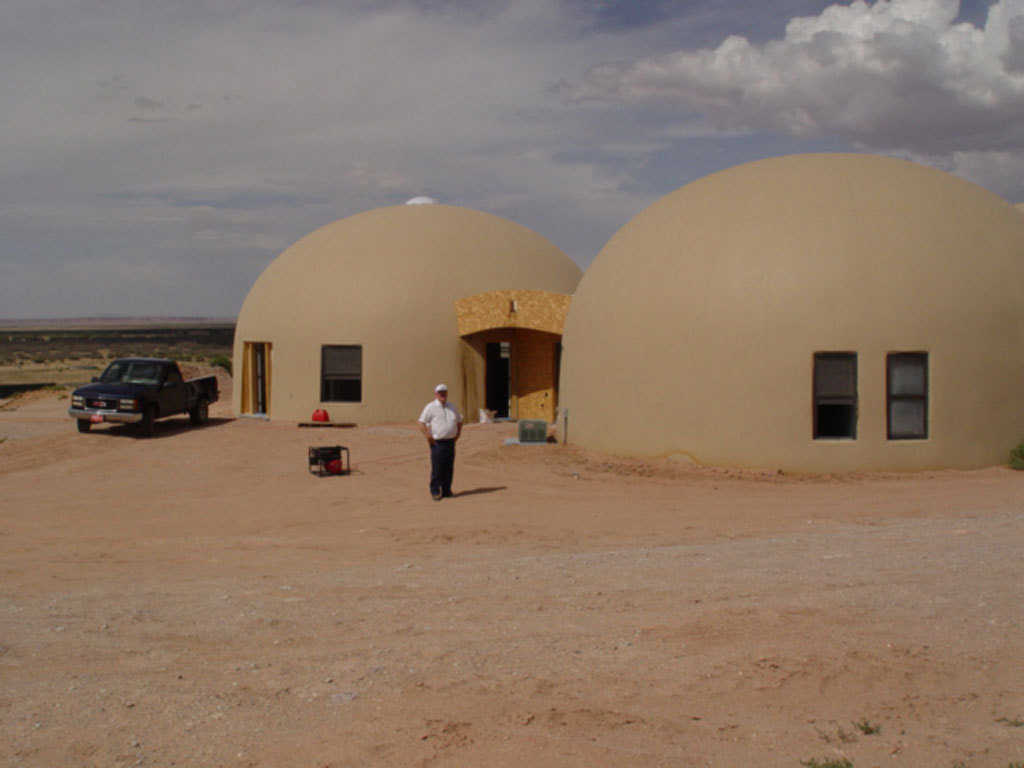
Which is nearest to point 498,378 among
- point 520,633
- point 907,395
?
point 907,395

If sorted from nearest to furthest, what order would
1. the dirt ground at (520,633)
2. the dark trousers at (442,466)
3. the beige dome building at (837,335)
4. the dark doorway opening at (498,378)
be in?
the dirt ground at (520,633) < the dark trousers at (442,466) < the beige dome building at (837,335) < the dark doorway opening at (498,378)

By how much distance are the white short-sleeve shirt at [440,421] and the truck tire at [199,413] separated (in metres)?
11.8

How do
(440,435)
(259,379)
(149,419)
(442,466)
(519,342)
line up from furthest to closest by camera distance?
(259,379)
(519,342)
(149,419)
(442,466)
(440,435)

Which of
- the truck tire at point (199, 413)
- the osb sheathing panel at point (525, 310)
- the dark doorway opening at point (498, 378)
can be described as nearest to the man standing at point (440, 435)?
the osb sheathing panel at point (525, 310)

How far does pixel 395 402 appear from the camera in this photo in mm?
21891

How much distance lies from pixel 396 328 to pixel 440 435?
10.1m

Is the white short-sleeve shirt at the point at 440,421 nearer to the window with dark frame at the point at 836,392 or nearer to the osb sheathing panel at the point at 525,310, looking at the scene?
the window with dark frame at the point at 836,392

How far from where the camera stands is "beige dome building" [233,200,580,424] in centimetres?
2191

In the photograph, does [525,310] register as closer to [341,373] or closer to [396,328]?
[396,328]

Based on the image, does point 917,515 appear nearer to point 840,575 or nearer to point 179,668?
point 840,575

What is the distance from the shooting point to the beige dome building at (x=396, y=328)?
21.9 m

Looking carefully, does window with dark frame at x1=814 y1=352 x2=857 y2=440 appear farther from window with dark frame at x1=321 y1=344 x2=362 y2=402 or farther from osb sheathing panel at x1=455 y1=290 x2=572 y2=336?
window with dark frame at x1=321 y1=344 x2=362 y2=402

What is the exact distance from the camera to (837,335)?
1380 centimetres

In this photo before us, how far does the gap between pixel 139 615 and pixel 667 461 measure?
9869 millimetres
